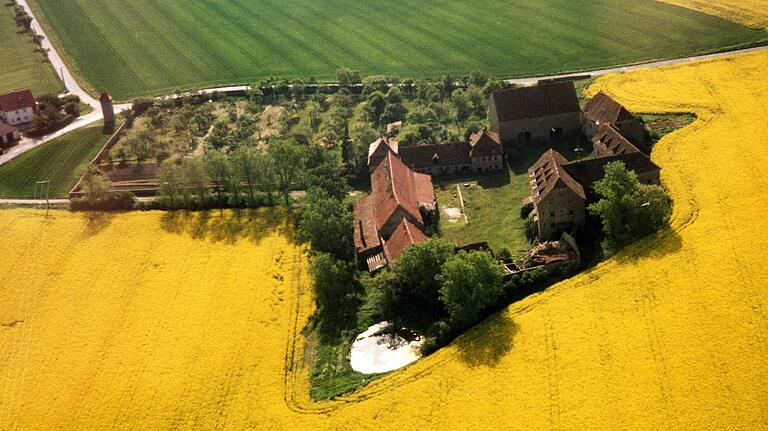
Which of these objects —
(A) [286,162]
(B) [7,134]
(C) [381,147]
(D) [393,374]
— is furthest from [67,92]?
(D) [393,374]

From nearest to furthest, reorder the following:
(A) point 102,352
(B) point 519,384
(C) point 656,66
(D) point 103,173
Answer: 1. (B) point 519,384
2. (A) point 102,352
3. (D) point 103,173
4. (C) point 656,66

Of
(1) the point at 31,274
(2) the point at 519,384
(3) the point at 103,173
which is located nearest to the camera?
(2) the point at 519,384

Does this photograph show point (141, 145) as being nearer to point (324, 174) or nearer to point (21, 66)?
point (324, 174)

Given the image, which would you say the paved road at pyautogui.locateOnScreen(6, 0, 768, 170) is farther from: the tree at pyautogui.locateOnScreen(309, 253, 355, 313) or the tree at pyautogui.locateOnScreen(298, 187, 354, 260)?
the tree at pyautogui.locateOnScreen(309, 253, 355, 313)

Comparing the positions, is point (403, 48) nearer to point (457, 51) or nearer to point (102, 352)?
point (457, 51)

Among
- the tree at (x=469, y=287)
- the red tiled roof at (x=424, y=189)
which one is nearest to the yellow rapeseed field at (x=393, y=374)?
the tree at (x=469, y=287)

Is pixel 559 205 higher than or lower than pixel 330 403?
higher

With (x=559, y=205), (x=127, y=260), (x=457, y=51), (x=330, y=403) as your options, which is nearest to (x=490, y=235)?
(x=559, y=205)
